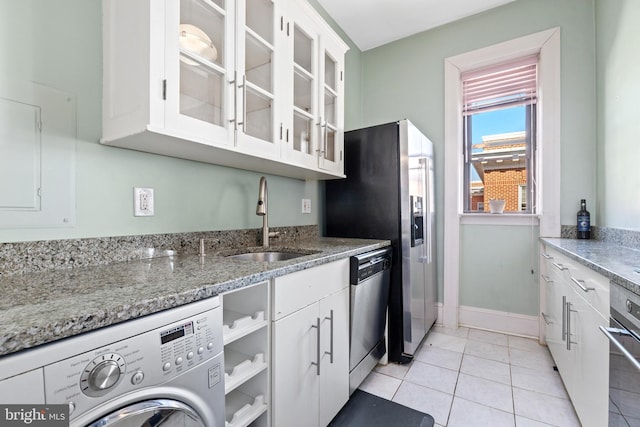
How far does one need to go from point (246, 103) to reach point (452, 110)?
205 cm

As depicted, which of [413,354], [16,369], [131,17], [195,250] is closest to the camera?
[16,369]

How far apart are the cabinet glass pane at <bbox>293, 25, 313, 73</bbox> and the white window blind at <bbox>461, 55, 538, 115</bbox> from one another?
167cm

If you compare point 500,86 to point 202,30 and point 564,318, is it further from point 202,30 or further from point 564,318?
point 202,30

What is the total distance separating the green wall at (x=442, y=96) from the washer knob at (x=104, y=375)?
8.40ft

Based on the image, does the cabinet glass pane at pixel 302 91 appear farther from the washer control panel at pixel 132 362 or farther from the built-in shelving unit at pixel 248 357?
the washer control panel at pixel 132 362

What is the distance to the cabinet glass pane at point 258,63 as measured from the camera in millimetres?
1340

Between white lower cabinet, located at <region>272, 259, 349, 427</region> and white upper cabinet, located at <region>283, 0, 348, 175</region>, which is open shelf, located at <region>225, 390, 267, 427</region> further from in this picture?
white upper cabinet, located at <region>283, 0, 348, 175</region>

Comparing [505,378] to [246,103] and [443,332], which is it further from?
[246,103]

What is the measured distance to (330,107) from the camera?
198cm

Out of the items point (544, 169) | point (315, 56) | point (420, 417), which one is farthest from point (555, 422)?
point (315, 56)

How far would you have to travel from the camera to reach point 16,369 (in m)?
0.46

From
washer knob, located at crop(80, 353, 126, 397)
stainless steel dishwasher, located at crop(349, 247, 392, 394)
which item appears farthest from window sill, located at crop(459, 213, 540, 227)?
washer knob, located at crop(80, 353, 126, 397)

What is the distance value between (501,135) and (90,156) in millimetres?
2968

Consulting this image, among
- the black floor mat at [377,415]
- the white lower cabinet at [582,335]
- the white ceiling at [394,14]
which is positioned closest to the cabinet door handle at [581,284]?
the white lower cabinet at [582,335]
